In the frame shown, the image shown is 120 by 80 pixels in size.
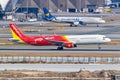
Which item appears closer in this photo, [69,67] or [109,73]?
[109,73]

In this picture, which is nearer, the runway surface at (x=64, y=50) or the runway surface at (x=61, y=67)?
the runway surface at (x=61, y=67)

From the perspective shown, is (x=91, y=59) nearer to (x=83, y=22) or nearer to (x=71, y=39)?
(x=71, y=39)

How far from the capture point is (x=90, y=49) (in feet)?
295

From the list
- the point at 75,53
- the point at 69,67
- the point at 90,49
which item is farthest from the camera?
the point at 90,49

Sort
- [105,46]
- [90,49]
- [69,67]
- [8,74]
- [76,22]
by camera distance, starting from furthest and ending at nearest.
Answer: [76,22] → [105,46] → [90,49] → [69,67] → [8,74]

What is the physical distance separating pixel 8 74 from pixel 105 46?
41.0 meters

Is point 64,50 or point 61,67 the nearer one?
point 61,67

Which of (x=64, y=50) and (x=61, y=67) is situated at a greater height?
(x=61, y=67)

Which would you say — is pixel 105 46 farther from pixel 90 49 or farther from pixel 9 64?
pixel 9 64

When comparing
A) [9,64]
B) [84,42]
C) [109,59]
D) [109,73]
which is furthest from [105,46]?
[109,73]

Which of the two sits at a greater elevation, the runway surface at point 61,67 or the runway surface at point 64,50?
the runway surface at point 61,67

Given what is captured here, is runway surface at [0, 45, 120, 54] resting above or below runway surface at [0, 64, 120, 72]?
below

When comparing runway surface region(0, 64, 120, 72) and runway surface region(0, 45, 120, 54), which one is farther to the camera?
runway surface region(0, 45, 120, 54)

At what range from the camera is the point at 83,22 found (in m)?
176
